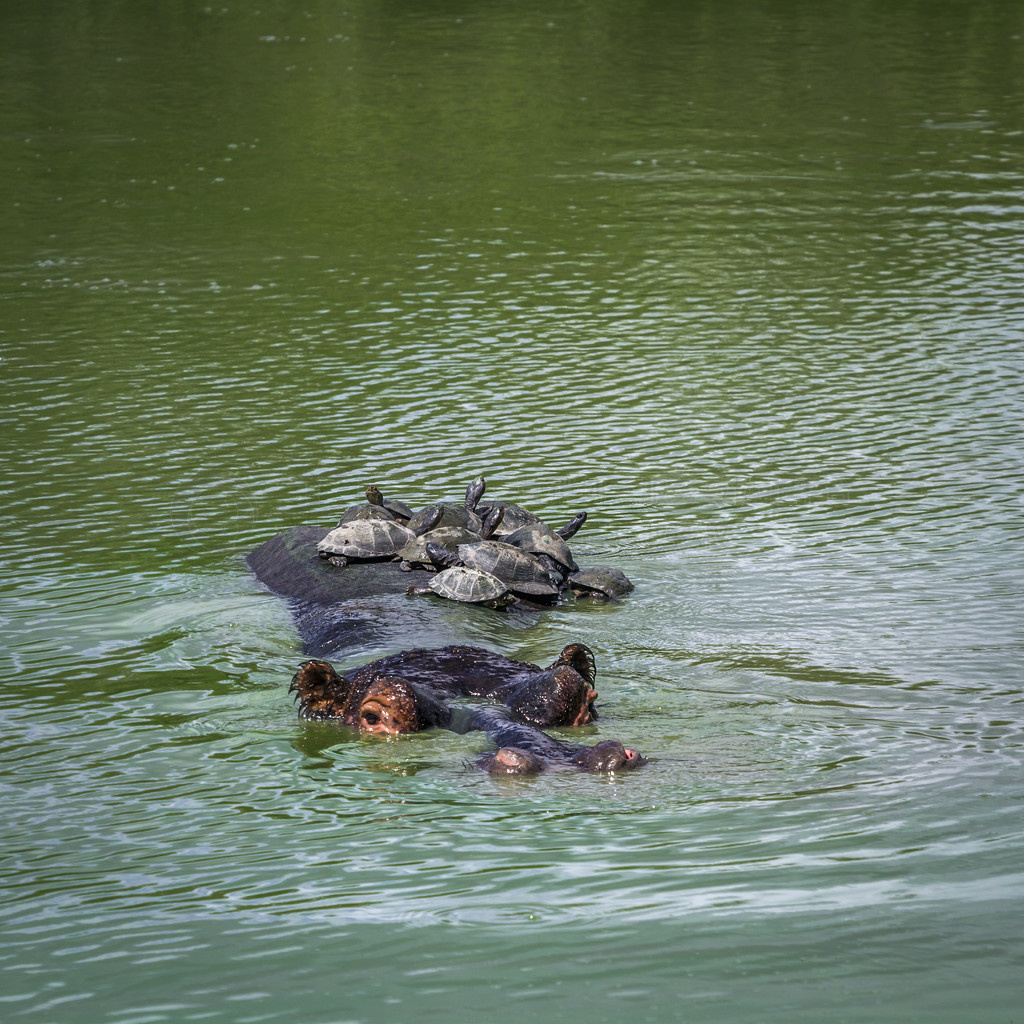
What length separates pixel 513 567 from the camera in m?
9.38

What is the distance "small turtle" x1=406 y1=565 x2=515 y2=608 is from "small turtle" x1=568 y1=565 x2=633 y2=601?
0.46m

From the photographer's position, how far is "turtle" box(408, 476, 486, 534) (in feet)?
32.8

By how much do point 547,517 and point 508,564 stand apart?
1608mm

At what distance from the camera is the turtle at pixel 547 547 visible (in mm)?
9617

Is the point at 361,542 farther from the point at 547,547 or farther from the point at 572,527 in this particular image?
the point at 572,527

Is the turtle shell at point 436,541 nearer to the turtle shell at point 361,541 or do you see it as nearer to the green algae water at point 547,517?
the turtle shell at point 361,541

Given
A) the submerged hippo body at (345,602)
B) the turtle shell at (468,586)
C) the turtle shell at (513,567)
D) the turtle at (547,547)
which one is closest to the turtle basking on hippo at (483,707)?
the submerged hippo body at (345,602)

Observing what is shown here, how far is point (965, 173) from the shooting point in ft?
71.8

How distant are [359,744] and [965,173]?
17.3 m

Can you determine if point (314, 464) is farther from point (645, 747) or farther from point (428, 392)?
point (645, 747)

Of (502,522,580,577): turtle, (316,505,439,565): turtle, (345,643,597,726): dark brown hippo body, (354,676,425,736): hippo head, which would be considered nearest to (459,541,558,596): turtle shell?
(502,522,580,577): turtle

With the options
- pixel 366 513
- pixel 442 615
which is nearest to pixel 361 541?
pixel 366 513

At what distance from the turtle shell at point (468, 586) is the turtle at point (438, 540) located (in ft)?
1.51

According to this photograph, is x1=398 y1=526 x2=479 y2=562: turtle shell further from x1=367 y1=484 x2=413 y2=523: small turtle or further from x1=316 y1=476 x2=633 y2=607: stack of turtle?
x1=367 y1=484 x2=413 y2=523: small turtle
